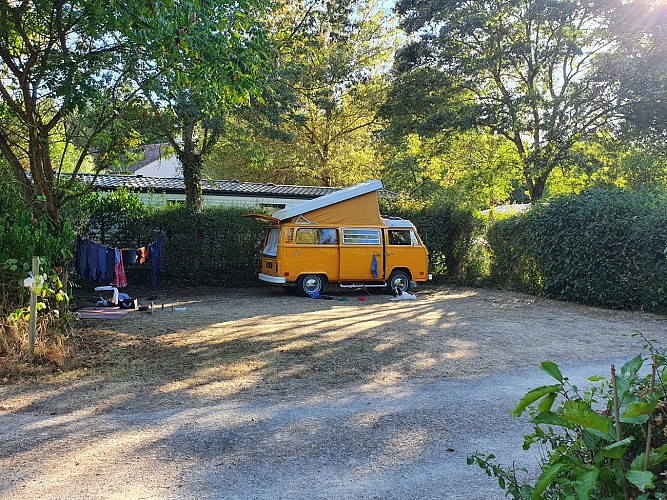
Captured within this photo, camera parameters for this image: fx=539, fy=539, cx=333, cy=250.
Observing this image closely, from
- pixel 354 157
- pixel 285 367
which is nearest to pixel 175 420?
pixel 285 367

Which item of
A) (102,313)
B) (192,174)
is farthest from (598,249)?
(192,174)

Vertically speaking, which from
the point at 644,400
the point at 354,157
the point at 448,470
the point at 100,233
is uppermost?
the point at 354,157

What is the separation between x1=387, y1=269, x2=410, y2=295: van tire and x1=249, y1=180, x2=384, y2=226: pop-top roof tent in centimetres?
141

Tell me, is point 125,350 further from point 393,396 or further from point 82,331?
point 393,396

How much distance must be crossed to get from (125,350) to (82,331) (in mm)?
1551

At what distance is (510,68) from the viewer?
59.8 feet

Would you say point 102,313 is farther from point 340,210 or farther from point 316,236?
point 340,210

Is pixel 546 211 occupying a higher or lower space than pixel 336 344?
higher

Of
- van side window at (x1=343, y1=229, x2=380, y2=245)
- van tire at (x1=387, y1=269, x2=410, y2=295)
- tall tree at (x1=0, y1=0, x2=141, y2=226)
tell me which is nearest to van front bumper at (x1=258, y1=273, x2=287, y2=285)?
van side window at (x1=343, y1=229, x2=380, y2=245)

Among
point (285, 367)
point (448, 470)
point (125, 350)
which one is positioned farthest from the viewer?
point (125, 350)

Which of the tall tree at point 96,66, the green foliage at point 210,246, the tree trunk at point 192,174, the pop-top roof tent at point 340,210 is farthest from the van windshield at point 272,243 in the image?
the tall tree at point 96,66

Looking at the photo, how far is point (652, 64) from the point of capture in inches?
588

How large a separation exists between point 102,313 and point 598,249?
34.9ft

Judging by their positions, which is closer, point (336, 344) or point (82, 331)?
point (336, 344)
